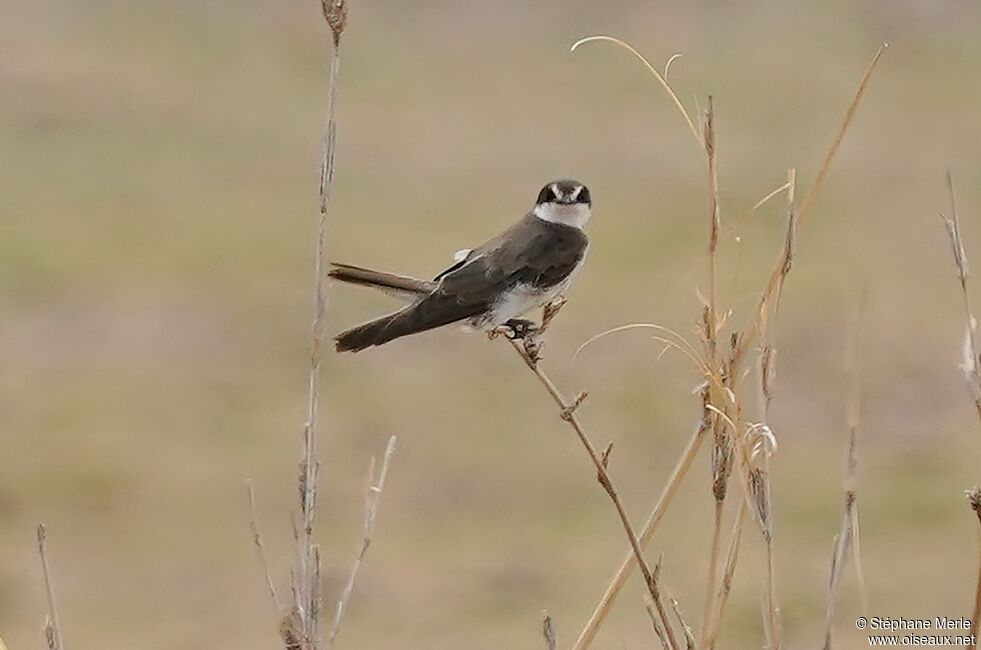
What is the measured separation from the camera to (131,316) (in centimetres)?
1513

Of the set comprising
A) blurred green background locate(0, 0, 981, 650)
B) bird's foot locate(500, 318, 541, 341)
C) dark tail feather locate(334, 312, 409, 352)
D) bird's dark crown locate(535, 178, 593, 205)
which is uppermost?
blurred green background locate(0, 0, 981, 650)

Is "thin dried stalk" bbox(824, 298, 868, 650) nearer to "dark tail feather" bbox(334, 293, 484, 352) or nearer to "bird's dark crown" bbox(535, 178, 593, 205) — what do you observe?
"dark tail feather" bbox(334, 293, 484, 352)

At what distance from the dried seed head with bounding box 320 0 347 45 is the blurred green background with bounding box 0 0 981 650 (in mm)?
7657

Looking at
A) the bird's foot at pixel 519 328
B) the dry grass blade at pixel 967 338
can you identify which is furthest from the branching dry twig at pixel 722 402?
the bird's foot at pixel 519 328

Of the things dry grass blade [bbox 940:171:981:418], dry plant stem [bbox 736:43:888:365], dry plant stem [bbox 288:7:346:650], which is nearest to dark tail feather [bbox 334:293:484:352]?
dry plant stem [bbox 288:7:346:650]

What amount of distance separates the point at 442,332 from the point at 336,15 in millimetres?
12836

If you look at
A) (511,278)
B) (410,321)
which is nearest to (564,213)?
(511,278)

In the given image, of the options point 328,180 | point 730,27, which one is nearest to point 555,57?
point 730,27

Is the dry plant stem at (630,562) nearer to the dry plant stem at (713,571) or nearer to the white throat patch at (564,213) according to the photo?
the dry plant stem at (713,571)

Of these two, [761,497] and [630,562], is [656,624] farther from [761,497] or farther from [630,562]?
[761,497]

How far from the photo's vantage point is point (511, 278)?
366cm

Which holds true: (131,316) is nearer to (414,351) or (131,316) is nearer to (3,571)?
(414,351)

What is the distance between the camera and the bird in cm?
346

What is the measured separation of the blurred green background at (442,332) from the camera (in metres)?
11.5
